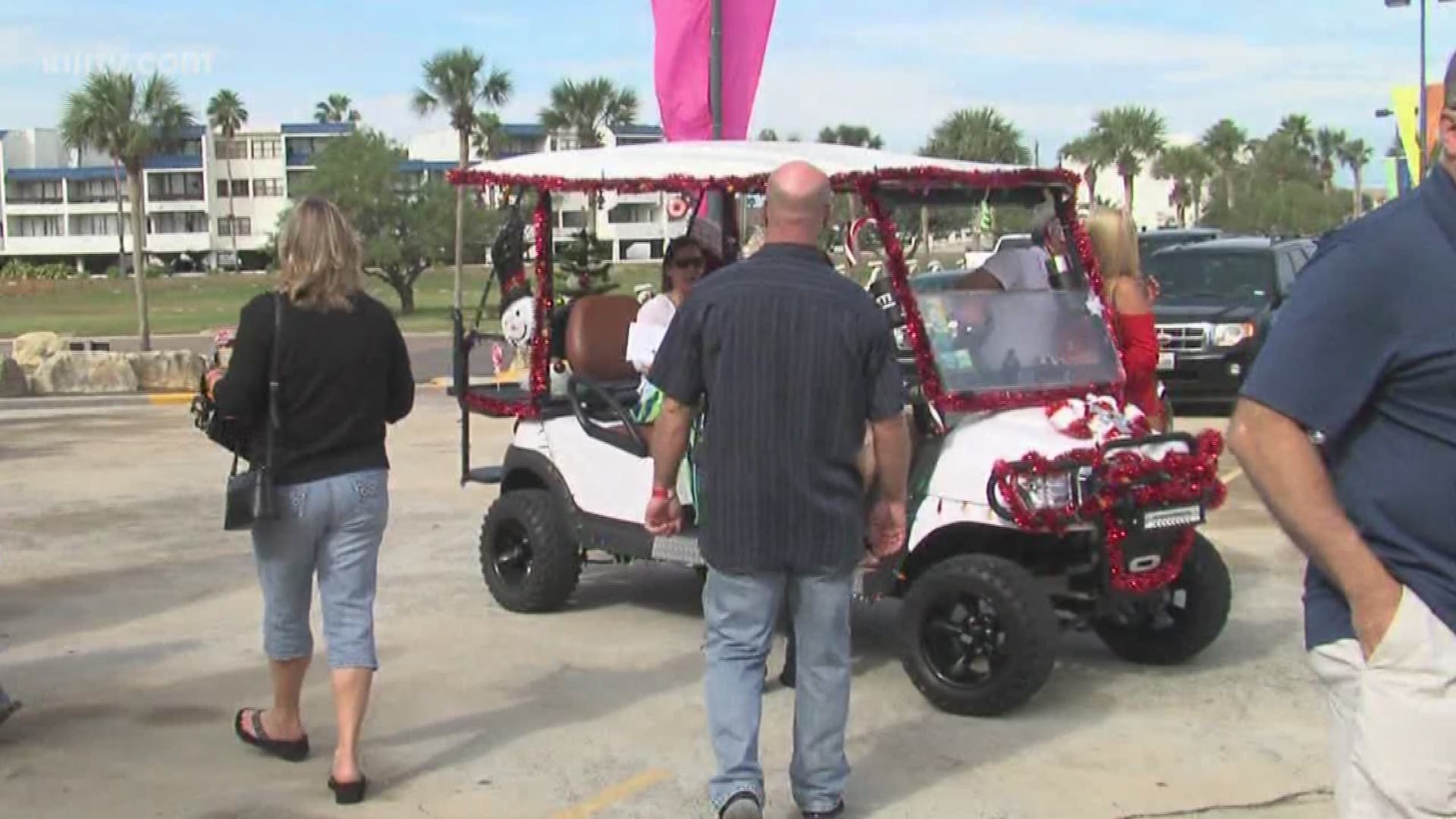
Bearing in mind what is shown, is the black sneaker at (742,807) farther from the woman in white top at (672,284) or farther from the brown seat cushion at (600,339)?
the brown seat cushion at (600,339)

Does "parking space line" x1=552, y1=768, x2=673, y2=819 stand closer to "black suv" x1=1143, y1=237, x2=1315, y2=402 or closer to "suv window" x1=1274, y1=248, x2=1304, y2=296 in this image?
"black suv" x1=1143, y1=237, x2=1315, y2=402

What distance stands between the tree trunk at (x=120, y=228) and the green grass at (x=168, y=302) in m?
2.24

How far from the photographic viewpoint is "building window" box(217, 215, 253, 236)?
395ft

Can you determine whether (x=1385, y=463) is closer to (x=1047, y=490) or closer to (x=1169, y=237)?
(x=1047, y=490)

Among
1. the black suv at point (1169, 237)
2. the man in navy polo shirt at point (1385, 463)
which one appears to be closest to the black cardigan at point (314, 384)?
the man in navy polo shirt at point (1385, 463)

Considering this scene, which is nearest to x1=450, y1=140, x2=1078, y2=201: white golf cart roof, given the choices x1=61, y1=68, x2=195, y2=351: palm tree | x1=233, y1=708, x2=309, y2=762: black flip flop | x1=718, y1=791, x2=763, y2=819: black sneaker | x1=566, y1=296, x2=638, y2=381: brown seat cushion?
x1=566, y1=296, x2=638, y2=381: brown seat cushion

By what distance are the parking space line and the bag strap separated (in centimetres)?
140

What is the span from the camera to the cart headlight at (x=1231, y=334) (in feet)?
55.3

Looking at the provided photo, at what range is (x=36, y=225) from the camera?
396 ft

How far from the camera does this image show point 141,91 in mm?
36250

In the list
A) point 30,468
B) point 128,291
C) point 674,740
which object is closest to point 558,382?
point 674,740

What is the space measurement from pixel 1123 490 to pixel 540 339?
2.97 metres

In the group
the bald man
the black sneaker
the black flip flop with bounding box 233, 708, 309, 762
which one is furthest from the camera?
the black flip flop with bounding box 233, 708, 309, 762

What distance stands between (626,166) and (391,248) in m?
51.1
